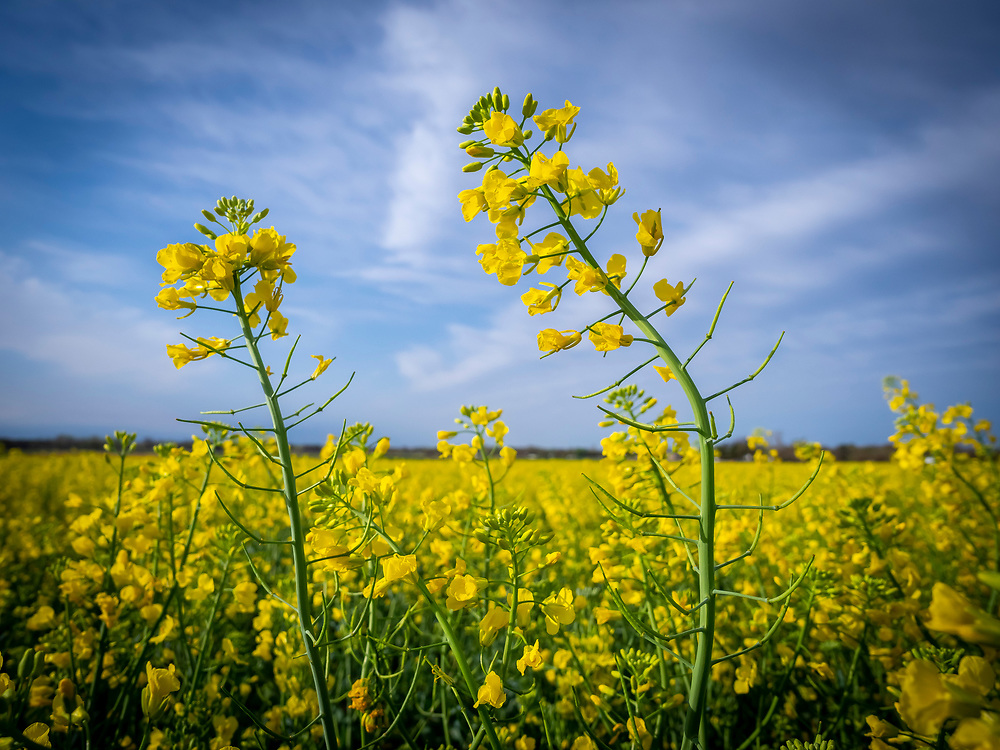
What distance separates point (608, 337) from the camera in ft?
3.92

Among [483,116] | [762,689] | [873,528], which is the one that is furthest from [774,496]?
[483,116]

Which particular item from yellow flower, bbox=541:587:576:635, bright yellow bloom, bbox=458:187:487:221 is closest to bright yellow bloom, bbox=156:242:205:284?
bright yellow bloom, bbox=458:187:487:221

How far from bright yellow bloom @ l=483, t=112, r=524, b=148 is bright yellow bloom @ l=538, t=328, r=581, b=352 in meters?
0.51

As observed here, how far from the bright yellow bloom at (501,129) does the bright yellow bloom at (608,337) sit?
538 mm

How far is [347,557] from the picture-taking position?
1.43m

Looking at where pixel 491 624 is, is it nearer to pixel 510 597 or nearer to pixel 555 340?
pixel 510 597

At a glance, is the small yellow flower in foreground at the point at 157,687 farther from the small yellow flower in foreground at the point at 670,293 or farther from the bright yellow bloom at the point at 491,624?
the small yellow flower in foreground at the point at 670,293

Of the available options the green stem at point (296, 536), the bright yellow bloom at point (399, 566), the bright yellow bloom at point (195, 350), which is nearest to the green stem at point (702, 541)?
the bright yellow bloom at point (399, 566)

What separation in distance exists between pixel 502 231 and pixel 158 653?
3.19 meters

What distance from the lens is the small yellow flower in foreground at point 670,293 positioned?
4.05 ft

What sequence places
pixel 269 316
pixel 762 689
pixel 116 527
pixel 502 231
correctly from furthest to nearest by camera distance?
1. pixel 116 527
2. pixel 762 689
3. pixel 269 316
4. pixel 502 231

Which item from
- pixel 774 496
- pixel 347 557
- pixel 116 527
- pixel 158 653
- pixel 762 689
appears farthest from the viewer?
pixel 774 496

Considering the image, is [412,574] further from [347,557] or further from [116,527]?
[116,527]

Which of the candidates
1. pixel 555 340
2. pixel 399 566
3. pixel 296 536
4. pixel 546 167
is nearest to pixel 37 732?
pixel 296 536
